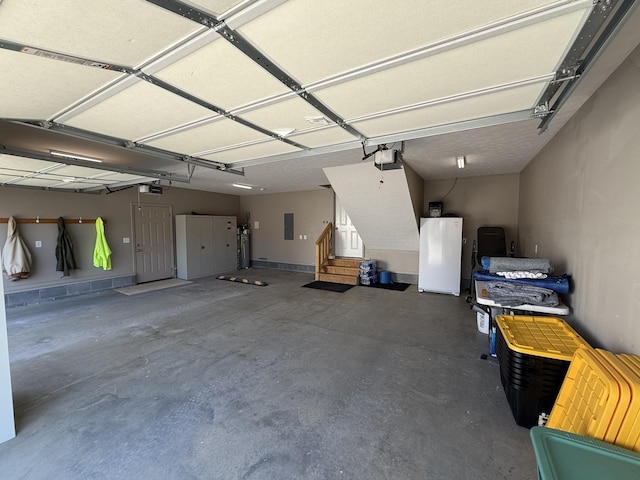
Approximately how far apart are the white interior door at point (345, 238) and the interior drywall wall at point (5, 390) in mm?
6609

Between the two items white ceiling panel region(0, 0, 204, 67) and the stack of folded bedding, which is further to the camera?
the stack of folded bedding

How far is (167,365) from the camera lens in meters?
2.95

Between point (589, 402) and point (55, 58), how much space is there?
3.30 metres

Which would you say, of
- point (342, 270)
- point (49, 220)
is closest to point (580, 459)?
point (342, 270)

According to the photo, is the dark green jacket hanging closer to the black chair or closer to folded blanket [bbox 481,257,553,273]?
folded blanket [bbox 481,257,553,273]

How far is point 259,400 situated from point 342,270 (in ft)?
16.7

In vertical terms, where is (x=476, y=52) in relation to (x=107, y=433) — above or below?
above

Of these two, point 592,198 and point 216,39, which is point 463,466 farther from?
point 216,39

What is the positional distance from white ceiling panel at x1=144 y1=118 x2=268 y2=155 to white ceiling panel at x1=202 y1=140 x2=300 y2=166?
202 mm

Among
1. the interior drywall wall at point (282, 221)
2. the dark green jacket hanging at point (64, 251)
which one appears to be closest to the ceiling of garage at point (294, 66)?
the dark green jacket hanging at point (64, 251)

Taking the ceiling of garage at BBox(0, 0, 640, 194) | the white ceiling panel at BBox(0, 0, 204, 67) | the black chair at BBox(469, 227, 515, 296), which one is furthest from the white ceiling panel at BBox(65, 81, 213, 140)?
the black chair at BBox(469, 227, 515, 296)

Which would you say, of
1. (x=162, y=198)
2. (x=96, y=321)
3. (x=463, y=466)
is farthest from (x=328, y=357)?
(x=162, y=198)

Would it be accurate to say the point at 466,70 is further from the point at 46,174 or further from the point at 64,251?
the point at 64,251

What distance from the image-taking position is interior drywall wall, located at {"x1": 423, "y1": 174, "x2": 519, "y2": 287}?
5828mm
